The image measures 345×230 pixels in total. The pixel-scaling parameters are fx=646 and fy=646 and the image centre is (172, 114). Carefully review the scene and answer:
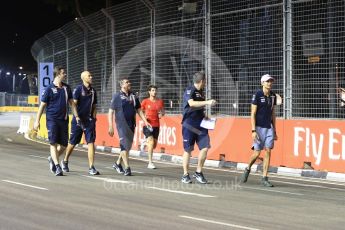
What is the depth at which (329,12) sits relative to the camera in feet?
46.2

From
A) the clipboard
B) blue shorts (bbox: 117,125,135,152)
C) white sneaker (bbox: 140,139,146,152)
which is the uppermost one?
the clipboard

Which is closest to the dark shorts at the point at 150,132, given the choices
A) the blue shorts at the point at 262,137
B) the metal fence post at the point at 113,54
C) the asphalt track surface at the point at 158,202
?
the asphalt track surface at the point at 158,202

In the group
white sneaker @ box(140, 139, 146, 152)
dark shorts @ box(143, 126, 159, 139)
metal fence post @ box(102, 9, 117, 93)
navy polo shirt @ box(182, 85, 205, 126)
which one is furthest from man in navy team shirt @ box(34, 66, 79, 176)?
metal fence post @ box(102, 9, 117, 93)

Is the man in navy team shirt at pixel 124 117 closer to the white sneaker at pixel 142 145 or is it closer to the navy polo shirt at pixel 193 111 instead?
the navy polo shirt at pixel 193 111

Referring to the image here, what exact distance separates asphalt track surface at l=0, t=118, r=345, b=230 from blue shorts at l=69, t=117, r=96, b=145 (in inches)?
26.9

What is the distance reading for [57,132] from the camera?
12.2m

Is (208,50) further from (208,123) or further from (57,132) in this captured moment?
(208,123)

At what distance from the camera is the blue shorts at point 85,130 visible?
1223 centimetres

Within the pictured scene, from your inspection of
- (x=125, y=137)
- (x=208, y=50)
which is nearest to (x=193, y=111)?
(x=125, y=137)

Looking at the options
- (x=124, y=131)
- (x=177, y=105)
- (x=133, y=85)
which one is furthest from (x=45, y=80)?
(x=124, y=131)

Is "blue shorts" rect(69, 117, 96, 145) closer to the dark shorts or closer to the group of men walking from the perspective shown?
the group of men walking

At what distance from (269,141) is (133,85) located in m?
9.99

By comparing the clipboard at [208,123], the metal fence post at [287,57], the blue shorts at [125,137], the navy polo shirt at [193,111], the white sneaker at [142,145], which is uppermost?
the metal fence post at [287,57]

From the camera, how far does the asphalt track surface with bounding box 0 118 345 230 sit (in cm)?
750
